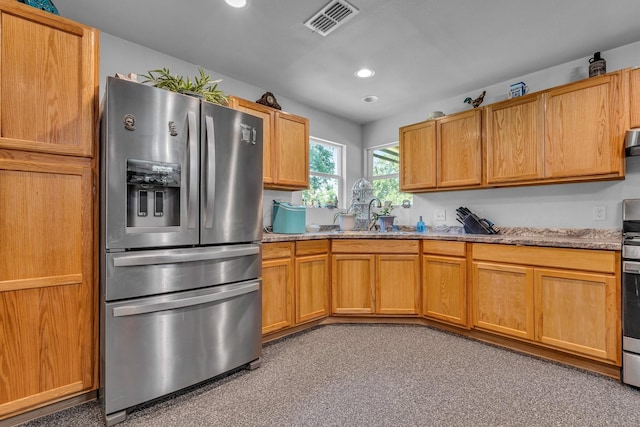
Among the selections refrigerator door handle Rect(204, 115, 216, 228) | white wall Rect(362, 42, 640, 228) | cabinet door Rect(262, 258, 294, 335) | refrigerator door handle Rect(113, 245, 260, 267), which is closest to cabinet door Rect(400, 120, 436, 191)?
white wall Rect(362, 42, 640, 228)

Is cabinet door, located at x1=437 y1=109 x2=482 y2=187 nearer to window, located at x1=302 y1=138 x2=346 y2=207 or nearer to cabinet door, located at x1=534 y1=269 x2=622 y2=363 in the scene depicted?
cabinet door, located at x1=534 y1=269 x2=622 y2=363

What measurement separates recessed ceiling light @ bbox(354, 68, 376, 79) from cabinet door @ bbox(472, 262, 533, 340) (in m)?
2.04

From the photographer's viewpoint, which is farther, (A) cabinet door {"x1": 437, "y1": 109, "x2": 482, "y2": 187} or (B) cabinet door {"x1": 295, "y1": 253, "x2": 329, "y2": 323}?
(A) cabinet door {"x1": 437, "y1": 109, "x2": 482, "y2": 187}

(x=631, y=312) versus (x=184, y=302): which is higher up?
(x=184, y=302)

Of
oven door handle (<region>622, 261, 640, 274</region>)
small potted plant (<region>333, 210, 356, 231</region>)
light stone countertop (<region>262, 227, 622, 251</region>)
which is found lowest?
oven door handle (<region>622, 261, 640, 274</region>)

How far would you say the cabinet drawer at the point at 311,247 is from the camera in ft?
9.39

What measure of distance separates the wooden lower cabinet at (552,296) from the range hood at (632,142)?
85 centimetres

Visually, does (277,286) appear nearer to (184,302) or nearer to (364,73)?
(184,302)

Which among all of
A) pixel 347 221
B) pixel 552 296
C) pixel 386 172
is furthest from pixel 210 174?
pixel 386 172

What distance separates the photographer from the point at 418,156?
3.59 m

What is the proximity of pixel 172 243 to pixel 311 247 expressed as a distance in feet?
4.62

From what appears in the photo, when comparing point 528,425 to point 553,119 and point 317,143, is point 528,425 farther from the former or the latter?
point 317,143

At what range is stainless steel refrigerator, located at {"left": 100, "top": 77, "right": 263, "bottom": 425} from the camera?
1630 mm

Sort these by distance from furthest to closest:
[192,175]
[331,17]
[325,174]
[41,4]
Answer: [325,174]
[331,17]
[192,175]
[41,4]
